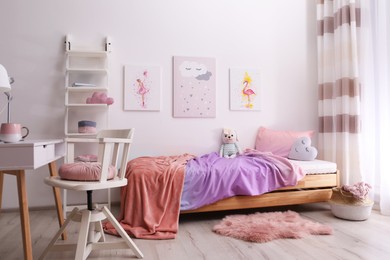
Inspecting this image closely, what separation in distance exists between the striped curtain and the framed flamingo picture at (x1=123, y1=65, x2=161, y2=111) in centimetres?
195

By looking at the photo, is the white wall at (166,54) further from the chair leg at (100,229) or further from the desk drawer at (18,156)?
the desk drawer at (18,156)

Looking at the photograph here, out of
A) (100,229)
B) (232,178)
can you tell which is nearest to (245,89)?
(232,178)

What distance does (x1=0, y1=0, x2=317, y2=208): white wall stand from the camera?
108 inches

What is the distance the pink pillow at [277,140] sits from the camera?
10.1 ft

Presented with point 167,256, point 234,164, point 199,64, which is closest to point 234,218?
point 234,164

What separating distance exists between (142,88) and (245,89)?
121 cm

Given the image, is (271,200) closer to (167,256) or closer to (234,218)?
(234,218)

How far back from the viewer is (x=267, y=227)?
2086 mm

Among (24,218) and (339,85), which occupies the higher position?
(339,85)

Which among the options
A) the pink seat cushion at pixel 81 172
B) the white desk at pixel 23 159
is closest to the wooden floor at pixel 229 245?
the white desk at pixel 23 159

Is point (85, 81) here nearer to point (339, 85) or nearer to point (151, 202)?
point (151, 202)

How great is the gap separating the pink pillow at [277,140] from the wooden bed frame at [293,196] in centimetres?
55

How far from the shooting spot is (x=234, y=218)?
2326mm

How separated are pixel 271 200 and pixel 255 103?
4.23 ft
